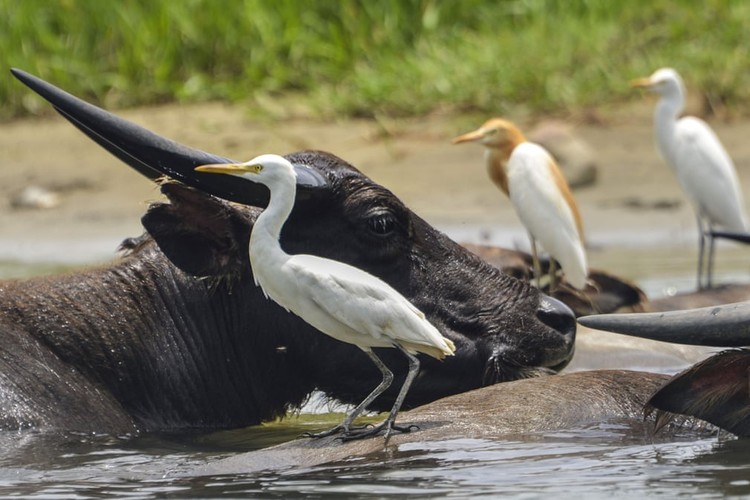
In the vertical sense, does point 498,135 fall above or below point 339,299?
above

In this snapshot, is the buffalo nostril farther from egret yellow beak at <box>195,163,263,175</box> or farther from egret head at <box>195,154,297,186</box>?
egret yellow beak at <box>195,163,263,175</box>

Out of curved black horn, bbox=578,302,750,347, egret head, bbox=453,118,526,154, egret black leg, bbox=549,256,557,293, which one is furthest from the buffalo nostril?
egret head, bbox=453,118,526,154

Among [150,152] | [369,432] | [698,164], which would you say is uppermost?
[698,164]

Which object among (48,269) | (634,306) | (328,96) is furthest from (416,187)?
(634,306)

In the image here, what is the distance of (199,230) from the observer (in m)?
6.41

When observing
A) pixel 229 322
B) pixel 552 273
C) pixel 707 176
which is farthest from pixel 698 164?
pixel 229 322

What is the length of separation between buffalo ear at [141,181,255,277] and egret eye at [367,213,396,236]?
0.45 meters

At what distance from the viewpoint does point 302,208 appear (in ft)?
21.6

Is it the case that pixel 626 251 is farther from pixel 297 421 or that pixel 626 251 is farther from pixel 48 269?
pixel 297 421

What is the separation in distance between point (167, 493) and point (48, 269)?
8177 mm

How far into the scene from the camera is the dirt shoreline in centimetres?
1464

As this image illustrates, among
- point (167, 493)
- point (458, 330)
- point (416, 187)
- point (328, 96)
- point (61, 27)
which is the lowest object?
point (167, 493)

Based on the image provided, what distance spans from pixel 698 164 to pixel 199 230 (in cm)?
797

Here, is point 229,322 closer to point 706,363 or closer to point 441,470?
point 441,470
